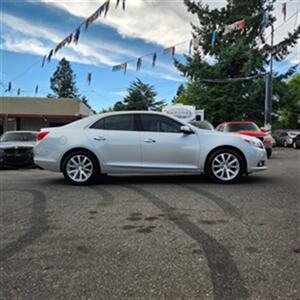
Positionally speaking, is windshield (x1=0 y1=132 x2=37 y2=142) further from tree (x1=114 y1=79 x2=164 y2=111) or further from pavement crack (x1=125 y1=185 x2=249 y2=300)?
tree (x1=114 y1=79 x2=164 y2=111)

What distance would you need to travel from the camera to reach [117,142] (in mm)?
7445

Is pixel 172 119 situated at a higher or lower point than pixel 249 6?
lower

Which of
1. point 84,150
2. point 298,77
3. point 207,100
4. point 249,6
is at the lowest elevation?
point 84,150

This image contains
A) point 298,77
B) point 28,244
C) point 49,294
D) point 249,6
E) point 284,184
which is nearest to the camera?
point 49,294

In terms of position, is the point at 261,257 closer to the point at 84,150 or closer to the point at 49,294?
the point at 49,294

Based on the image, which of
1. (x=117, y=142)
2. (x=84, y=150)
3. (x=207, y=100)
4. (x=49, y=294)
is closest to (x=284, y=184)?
(x=117, y=142)

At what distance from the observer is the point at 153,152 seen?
7.44 metres

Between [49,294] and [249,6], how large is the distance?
121ft

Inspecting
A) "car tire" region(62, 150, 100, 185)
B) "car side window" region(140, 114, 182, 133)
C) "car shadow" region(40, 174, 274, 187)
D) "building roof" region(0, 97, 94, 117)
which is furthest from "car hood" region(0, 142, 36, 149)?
"building roof" region(0, 97, 94, 117)

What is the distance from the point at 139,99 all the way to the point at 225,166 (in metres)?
55.0

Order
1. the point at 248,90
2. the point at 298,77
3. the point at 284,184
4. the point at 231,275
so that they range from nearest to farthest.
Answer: the point at 231,275 < the point at 284,184 < the point at 248,90 < the point at 298,77

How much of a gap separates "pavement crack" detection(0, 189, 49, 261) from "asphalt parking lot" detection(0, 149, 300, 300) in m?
0.01

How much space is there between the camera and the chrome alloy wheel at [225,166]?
7398mm

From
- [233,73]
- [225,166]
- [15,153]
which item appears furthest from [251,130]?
[233,73]
